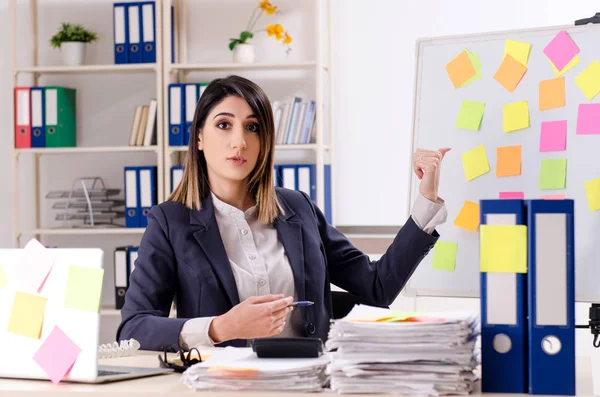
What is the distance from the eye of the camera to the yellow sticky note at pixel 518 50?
2.15 meters

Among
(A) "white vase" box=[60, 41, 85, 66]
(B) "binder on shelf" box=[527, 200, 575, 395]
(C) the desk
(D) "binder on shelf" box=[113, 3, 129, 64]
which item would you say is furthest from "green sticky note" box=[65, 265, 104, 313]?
(A) "white vase" box=[60, 41, 85, 66]

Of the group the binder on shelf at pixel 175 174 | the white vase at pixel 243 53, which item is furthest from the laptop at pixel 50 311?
the white vase at pixel 243 53

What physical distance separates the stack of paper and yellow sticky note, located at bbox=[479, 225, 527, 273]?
293 millimetres

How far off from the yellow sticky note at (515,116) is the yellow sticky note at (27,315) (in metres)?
1.28

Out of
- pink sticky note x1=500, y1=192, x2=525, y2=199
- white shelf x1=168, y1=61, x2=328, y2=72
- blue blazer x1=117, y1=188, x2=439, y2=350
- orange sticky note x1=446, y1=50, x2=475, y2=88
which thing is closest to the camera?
blue blazer x1=117, y1=188, x2=439, y2=350

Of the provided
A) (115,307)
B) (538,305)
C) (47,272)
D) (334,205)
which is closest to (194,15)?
(334,205)

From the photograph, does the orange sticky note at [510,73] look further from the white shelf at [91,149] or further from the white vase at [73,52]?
the white vase at [73,52]

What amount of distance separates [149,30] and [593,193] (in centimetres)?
263

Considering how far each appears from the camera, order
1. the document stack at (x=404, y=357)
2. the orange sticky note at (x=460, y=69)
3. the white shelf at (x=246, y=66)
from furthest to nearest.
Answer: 1. the white shelf at (x=246, y=66)
2. the orange sticky note at (x=460, y=69)
3. the document stack at (x=404, y=357)

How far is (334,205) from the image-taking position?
420cm

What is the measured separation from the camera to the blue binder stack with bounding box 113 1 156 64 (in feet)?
13.3

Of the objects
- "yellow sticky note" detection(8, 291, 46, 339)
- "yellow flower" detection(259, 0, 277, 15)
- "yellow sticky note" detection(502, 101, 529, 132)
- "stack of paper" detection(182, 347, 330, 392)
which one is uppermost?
"yellow flower" detection(259, 0, 277, 15)

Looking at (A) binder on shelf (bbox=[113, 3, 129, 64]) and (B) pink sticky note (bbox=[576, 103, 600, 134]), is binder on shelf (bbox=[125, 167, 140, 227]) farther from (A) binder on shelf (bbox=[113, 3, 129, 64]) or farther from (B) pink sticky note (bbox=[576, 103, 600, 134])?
(B) pink sticky note (bbox=[576, 103, 600, 134])

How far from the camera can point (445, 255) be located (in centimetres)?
218
